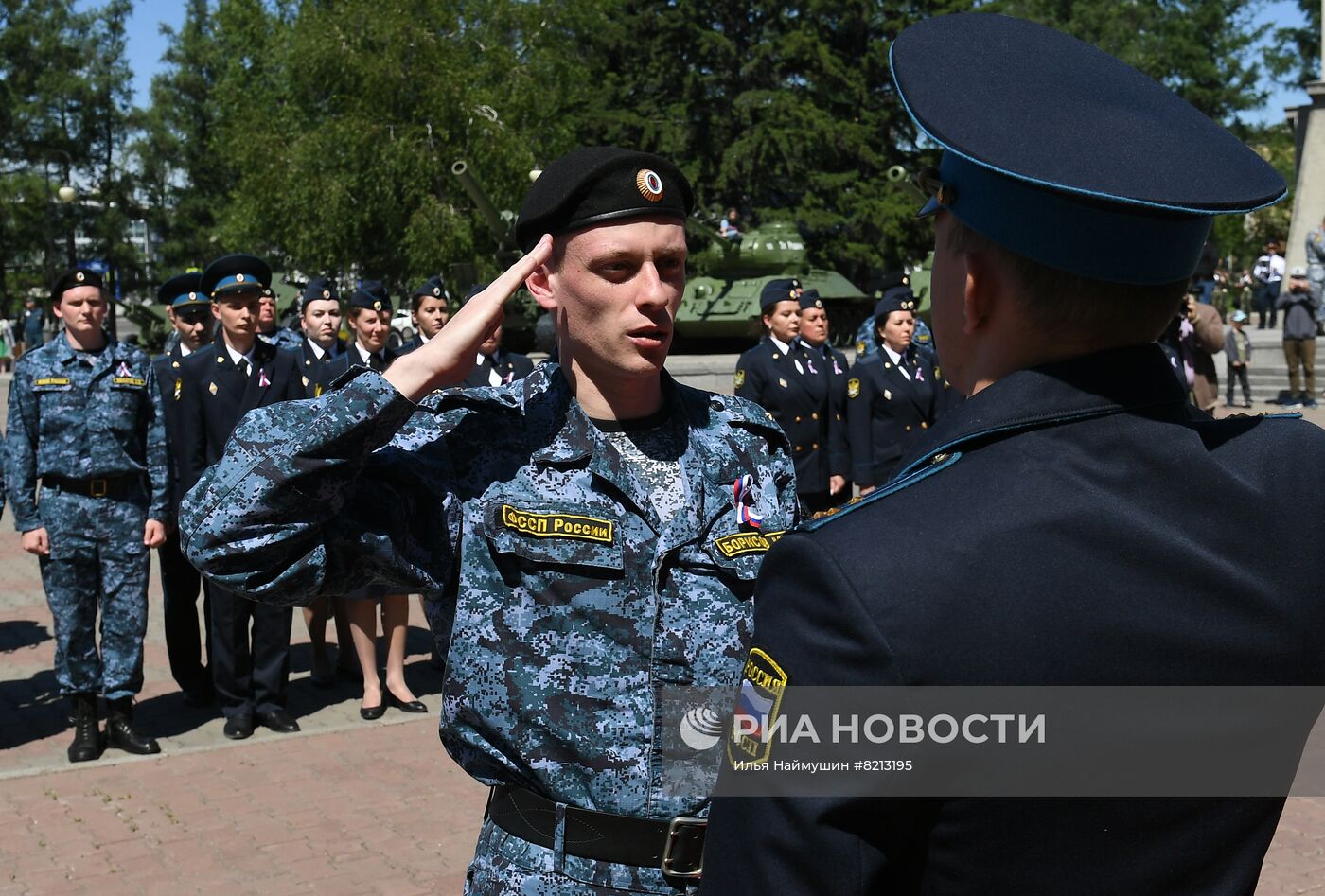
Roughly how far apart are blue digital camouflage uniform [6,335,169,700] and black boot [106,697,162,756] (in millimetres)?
74

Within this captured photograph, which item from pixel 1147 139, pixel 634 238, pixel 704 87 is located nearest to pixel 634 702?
pixel 634 238

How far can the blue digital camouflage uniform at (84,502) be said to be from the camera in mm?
6781

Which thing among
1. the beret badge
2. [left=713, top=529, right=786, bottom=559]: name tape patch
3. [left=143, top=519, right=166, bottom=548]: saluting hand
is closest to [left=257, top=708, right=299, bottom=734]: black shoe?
[left=143, top=519, right=166, bottom=548]: saluting hand

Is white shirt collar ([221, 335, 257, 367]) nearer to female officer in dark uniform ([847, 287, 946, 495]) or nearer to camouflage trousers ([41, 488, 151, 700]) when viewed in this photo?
camouflage trousers ([41, 488, 151, 700])

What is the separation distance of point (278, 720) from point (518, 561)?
539cm

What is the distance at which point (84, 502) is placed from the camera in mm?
6781

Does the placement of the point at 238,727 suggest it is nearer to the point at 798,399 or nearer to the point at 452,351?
the point at 798,399

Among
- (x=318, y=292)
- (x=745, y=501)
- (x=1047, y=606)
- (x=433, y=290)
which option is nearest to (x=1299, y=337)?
(x=433, y=290)

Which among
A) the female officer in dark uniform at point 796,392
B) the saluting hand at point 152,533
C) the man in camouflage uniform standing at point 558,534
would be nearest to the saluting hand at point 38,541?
the saluting hand at point 152,533

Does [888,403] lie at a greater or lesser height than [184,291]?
lesser

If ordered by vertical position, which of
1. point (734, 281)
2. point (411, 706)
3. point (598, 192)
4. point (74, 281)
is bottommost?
point (734, 281)

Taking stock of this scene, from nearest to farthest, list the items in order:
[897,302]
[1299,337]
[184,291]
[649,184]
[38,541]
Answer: [649,184]
[38,541]
[184,291]
[897,302]
[1299,337]

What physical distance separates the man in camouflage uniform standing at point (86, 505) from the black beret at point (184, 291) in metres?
2.24

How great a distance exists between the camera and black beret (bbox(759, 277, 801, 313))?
33.6 ft
